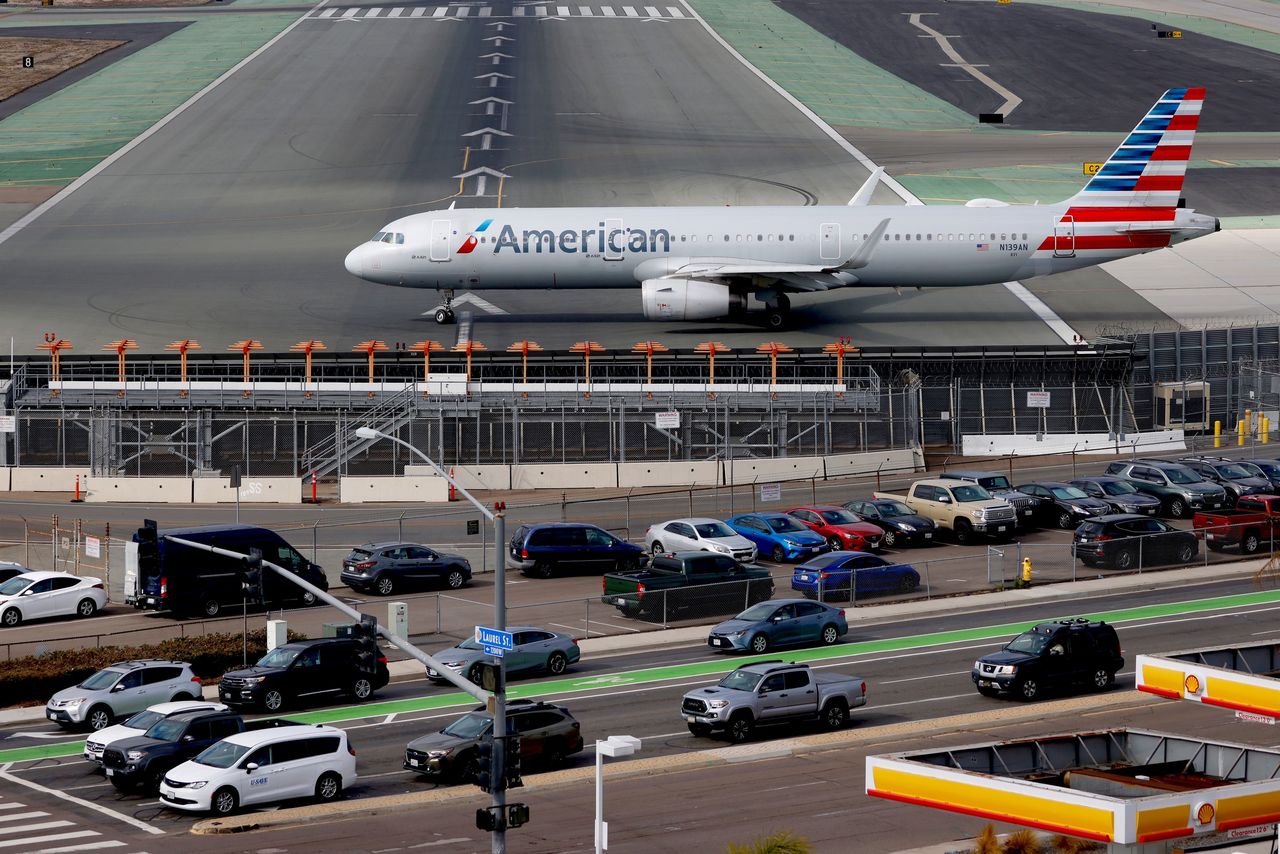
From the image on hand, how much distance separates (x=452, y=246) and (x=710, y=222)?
11183mm

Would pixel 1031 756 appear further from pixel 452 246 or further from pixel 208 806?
pixel 452 246

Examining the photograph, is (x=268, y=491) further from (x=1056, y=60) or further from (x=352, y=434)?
(x=1056, y=60)

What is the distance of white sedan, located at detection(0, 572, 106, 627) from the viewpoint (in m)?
48.2

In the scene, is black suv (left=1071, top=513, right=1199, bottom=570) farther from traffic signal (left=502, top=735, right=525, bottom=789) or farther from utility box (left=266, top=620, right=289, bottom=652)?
traffic signal (left=502, top=735, right=525, bottom=789)

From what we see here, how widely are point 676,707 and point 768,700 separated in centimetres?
329

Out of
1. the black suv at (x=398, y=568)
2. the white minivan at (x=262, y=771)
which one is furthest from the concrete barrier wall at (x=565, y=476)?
the white minivan at (x=262, y=771)

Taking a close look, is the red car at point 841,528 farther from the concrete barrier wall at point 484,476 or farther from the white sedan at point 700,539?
the concrete barrier wall at point 484,476

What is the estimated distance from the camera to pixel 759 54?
448 feet

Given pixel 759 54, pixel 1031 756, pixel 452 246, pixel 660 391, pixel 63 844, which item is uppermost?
pixel 759 54

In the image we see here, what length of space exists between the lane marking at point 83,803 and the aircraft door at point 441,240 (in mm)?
41627

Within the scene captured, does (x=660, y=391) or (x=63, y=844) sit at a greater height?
(x=660, y=391)

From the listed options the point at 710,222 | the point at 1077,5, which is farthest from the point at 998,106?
the point at 710,222

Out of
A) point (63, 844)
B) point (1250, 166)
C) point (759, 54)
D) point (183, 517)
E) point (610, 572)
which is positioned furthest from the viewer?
point (759, 54)

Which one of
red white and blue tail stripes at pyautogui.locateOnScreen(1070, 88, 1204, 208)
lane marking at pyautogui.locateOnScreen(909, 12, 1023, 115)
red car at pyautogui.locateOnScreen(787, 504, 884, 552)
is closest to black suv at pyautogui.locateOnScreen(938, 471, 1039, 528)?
red car at pyautogui.locateOnScreen(787, 504, 884, 552)
